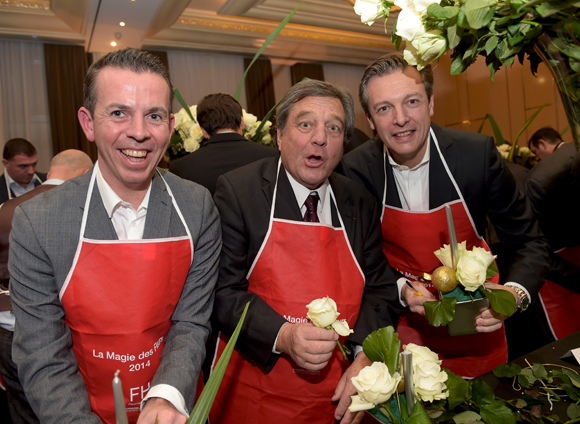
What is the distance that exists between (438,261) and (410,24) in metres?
1.15

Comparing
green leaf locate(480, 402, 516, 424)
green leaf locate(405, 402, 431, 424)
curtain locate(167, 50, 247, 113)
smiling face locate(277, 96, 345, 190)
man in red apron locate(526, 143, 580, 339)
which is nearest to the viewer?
green leaf locate(405, 402, 431, 424)

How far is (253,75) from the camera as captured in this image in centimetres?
769

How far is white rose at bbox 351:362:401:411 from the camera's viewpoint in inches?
28.8

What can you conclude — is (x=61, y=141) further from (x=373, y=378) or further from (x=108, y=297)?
(x=373, y=378)

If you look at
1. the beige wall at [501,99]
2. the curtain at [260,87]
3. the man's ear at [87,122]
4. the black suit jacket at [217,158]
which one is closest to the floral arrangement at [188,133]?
the black suit jacket at [217,158]

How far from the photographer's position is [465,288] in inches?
43.7

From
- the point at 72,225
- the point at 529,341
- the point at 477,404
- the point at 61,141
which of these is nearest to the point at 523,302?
the point at 477,404

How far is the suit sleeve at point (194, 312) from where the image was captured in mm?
1123

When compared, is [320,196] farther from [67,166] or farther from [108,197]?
[67,166]

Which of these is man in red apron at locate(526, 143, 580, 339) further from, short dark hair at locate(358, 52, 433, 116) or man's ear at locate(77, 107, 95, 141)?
man's ear at locate(77, 107, 95, 141)

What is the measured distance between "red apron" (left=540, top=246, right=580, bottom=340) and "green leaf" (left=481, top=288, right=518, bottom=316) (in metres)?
1.32

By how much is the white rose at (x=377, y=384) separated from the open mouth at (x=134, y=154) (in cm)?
83

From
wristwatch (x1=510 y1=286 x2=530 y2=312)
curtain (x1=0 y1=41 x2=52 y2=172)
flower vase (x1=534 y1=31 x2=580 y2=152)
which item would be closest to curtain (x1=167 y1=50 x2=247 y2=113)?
curtain (x1=0 y1=41 x2=52 y2=172)

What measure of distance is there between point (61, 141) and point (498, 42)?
6.70 meters
